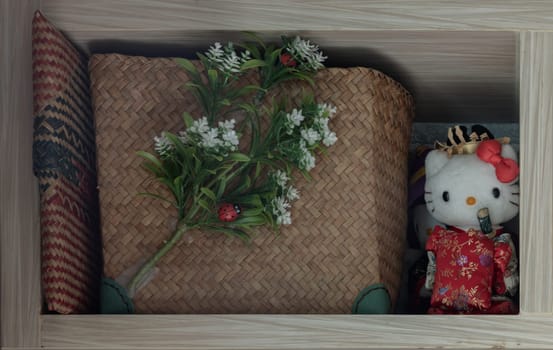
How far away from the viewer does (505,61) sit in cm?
140

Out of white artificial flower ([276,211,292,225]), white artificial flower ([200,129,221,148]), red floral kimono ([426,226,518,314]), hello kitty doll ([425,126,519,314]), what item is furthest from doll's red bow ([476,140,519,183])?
white artificial flower ([200,129,221,148])

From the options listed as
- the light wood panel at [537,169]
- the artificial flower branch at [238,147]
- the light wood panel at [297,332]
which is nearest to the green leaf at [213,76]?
the artificial flower branch at [238,147]

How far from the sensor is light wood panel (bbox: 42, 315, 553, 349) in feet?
4.24

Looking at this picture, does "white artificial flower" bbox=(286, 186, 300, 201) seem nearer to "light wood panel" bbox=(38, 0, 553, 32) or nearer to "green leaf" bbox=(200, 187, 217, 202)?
"green leaf" bbox=(200, 187, 217, 202)

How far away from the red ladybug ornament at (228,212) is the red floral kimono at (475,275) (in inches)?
14.0

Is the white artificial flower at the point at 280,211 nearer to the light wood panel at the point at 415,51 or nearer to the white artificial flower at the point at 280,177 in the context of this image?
the white artificial flower at the point at 280,177

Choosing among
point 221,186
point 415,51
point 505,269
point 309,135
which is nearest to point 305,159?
point 309,135

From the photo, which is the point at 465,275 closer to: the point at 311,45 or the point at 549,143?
the point at 549,143

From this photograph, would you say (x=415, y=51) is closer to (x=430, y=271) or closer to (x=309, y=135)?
(x=309, y=135)

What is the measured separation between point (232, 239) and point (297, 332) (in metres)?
0.19

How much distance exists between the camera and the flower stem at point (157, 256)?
1.34m

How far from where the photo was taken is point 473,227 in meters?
1.39

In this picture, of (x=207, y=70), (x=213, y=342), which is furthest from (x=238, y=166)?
(x=213, y=342)

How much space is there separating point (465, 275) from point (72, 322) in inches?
25.5
